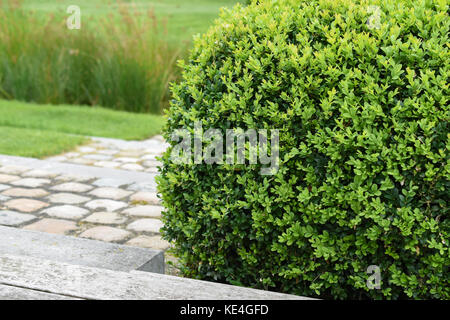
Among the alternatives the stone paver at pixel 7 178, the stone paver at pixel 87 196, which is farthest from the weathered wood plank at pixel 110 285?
the stone paver at pixel 7 178

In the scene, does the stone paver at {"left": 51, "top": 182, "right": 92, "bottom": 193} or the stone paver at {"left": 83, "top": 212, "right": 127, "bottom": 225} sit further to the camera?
the stone paver at {"left": 51, "top": 182, "right": 92, "bottom": 193}

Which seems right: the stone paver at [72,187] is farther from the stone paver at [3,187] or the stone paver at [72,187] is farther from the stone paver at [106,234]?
the stone paver at [106,234]

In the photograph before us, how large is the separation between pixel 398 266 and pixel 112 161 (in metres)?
4.56

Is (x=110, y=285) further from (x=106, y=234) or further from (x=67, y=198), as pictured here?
(x=67, y=198)

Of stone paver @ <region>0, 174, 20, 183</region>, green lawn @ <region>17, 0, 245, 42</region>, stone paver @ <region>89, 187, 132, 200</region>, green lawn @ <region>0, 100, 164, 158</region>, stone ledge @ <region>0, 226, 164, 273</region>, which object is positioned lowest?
stone paver @ <region>89, 187, 132, 200</region>

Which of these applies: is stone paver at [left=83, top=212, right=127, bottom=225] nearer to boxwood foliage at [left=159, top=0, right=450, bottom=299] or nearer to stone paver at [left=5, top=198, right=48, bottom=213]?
stone paver at [left=5, top=198, right=48, bottom=213]

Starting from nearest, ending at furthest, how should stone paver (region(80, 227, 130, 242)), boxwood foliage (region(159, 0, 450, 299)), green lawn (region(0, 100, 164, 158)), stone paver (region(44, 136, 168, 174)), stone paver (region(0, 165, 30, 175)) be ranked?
boxwood foliage (region(159, 0, 450, 299)), stone paver (region(80, 227, 130, 242)), stone paver (region(0, 165, 30, 175)), stone paver (region(44, 136, 168, 174)), green lawn (region(0, 100, 164, 158))

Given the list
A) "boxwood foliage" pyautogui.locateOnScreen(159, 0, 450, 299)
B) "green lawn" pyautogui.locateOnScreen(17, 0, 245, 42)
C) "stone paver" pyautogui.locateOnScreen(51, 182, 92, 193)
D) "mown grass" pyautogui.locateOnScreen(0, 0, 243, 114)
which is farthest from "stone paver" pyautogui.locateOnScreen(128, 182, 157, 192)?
"green lawn" pyautogui.locateOnScreen(17, 0, 245, 42)

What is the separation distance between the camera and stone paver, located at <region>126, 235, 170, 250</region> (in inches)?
156

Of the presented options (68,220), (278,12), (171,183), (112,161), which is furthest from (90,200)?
(278,12)

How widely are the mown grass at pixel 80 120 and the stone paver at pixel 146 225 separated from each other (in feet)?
12.0

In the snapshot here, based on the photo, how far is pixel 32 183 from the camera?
538 centimetres

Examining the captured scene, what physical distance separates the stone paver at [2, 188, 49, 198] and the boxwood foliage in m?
2.55

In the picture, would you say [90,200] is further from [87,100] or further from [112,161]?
A: [87,100]
